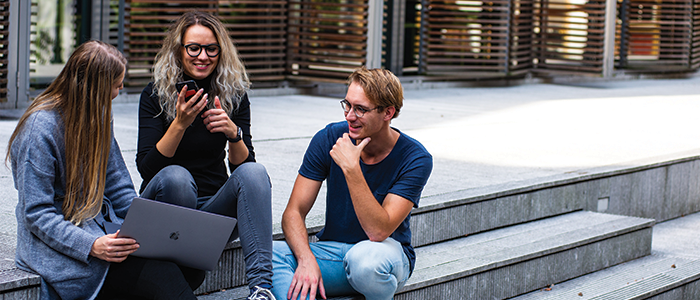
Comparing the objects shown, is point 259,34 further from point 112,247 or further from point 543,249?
point 112,247

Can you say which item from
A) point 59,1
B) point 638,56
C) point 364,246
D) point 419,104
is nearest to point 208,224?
point 364,246

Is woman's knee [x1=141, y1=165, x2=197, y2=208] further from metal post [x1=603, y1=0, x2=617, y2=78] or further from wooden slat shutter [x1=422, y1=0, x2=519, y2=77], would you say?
metal post [x1=603, y1=0, x2=617, y2=78]

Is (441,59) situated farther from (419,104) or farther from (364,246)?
(364,246)

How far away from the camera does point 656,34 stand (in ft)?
50.6

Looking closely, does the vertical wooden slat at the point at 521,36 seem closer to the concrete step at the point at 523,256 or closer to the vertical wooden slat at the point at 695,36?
the vertical wooden slat at the point at 695,36

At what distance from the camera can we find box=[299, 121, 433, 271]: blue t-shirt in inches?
123

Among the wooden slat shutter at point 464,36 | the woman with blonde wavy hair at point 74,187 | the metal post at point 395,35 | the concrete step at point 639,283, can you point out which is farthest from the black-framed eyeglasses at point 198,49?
the wooden slat shutter at point 464,36

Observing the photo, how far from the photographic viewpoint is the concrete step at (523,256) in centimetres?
386

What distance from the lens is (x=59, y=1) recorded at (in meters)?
8.58

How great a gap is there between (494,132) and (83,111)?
18.5 ft

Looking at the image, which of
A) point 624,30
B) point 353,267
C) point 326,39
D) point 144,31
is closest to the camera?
point 353,267

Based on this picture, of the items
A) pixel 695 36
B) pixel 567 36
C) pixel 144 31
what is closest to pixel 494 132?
pixel 144 31

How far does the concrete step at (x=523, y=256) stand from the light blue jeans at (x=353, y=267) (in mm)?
349

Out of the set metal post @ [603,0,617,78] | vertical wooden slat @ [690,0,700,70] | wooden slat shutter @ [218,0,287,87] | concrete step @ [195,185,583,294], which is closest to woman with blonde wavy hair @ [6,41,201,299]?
concrete step @ [195,185,583,294]
